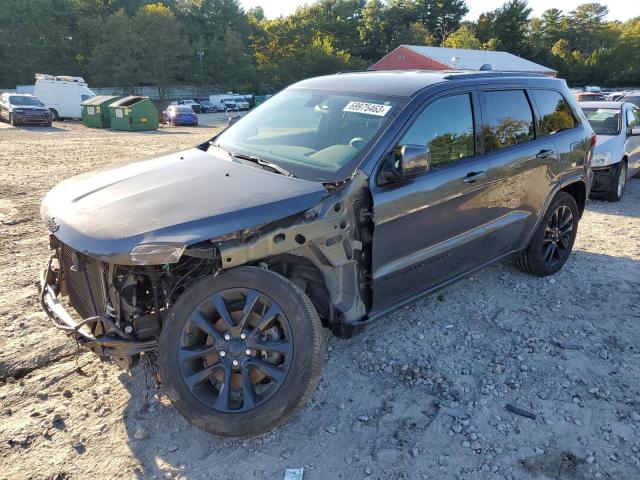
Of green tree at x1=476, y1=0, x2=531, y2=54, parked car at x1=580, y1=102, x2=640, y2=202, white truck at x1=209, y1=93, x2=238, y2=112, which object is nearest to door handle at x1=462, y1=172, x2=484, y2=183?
parked car at x1=580, y1=102, x2=640, y2=202

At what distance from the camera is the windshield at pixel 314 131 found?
3236 millimetres

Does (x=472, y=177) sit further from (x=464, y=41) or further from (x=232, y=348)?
(x=464, y=41)

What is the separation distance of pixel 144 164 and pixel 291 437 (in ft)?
7.20

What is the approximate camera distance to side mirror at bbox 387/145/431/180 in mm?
3041

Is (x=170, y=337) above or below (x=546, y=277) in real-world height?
above

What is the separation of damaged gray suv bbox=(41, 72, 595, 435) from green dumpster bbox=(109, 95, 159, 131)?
22.7 metres

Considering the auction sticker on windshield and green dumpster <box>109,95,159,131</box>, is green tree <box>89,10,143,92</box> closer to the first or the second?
green dumpster <box>109,95,159,131</box>

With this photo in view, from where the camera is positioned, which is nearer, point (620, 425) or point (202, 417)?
point (202, 417)

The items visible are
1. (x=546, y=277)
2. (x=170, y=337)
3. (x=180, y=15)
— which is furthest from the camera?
(x=180, y=15)

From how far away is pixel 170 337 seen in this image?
260 cm

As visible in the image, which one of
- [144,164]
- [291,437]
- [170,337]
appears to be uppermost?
[144,164]

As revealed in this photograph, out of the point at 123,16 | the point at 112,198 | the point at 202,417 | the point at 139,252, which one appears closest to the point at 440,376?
the point at 202,417

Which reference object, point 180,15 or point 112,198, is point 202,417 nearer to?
point 112,198

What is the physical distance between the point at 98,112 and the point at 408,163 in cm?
2697
